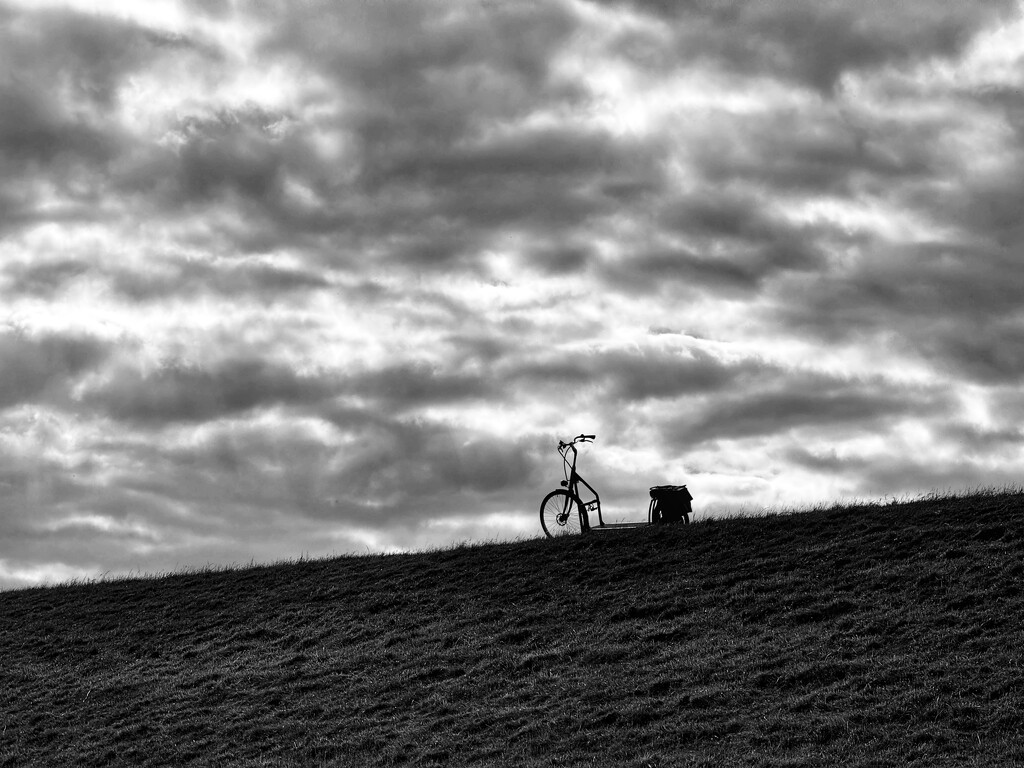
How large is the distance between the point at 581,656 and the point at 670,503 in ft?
36.1

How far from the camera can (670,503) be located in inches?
1426

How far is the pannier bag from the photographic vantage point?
36250 mm

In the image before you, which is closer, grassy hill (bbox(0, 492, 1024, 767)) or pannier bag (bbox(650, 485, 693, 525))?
grassy hill (bbox(0, 492, 1024, 767))

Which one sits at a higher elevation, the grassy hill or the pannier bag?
the pannier bag

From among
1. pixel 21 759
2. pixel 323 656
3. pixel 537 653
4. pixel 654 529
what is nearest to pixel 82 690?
pixel 21 759

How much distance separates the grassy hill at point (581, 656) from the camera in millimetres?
20453

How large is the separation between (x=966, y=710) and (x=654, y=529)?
16626 millimetres

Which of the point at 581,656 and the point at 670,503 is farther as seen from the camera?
the point at 670,503

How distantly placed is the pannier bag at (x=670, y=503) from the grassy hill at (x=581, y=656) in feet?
2.92

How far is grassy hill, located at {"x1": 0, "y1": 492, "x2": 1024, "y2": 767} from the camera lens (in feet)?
67.1

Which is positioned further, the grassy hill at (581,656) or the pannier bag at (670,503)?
the pannier bag at (670,503)

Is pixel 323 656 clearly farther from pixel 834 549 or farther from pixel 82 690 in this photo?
pixel 834 549

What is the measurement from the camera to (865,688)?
2109 centimetres

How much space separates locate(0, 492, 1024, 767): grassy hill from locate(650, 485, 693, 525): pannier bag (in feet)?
2.92
